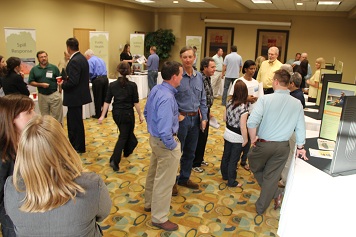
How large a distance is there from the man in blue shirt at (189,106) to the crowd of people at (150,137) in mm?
11

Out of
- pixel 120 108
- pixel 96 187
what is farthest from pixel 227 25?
pixel 96 187

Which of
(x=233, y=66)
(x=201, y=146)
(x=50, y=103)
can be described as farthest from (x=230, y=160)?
(x=233, y=66)

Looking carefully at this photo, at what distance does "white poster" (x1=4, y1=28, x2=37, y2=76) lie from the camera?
568 centimetres

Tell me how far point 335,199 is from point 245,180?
2.00 m

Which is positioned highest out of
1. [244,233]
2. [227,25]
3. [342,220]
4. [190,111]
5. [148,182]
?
[227,25]

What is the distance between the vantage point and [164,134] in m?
2.47

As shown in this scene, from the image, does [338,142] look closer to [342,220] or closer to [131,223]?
[342,220]

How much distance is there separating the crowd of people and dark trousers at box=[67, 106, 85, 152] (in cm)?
1

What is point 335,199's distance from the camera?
6.56ft

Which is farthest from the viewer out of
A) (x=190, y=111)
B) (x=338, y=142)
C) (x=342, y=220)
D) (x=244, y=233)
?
(x=190, y=111)

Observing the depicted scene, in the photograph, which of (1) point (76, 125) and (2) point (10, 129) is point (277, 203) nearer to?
(2) point (10, 129)

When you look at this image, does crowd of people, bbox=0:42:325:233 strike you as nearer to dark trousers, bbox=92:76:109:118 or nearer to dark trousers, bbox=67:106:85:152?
dark trousers, bbox=67:106:85:152

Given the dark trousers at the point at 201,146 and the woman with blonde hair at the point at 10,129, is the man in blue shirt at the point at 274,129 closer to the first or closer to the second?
the dark trousers at the point at 201,146

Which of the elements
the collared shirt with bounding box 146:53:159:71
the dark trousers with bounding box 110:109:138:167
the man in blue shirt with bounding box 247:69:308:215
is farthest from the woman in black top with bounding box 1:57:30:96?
the collared shirt with bounding box 146:53:159:71
